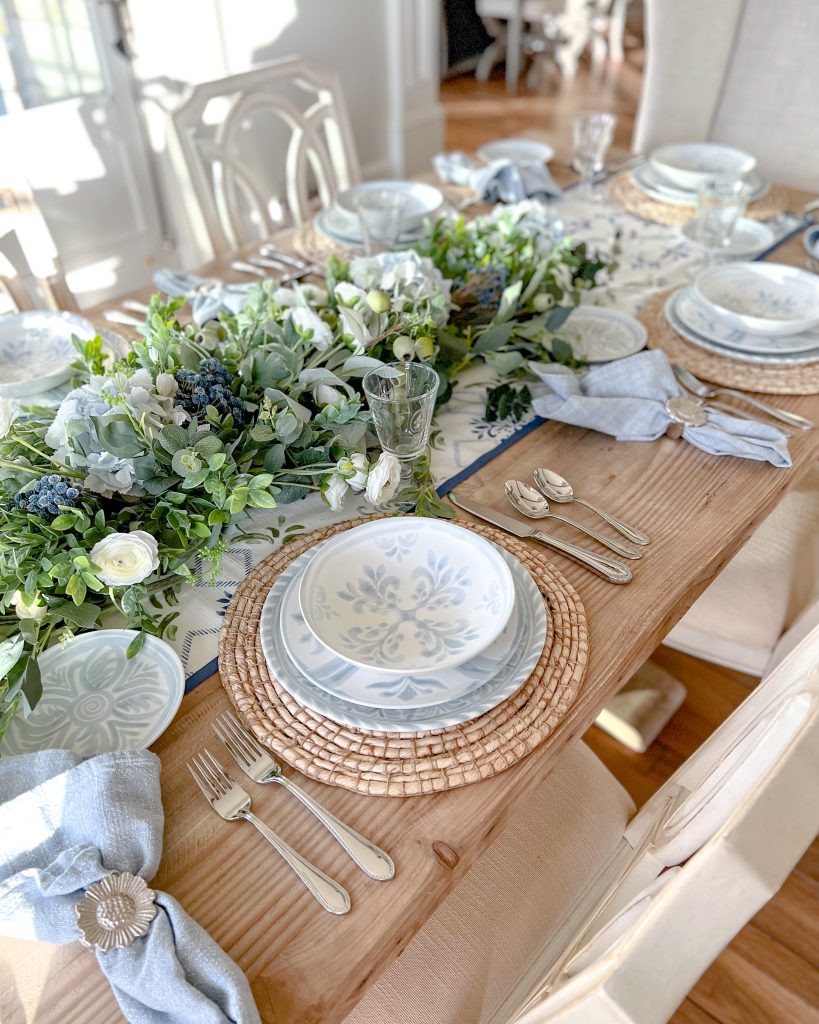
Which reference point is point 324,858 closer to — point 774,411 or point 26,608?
point 26,608

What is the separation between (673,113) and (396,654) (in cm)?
173

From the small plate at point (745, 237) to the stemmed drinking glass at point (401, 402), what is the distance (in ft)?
2.49

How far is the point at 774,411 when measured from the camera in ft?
3.21

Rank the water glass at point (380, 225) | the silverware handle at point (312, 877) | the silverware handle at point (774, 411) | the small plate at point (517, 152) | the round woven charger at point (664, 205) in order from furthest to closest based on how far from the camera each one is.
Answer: the small plate at point (517, 152) → the round woven charger at point (664, 205) → the water glass at point (380, 225) → the silverware handle at point (774, 411) → the silverware handle at point (312, 877)

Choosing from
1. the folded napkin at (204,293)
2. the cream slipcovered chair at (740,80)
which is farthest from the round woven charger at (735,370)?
the cream slipcovered chair at (740,80)

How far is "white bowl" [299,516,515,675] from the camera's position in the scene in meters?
0.67

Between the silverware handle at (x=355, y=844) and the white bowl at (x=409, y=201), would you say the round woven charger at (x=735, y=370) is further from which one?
the silverware handle at (x=355, y=844)

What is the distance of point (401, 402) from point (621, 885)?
466 millimetres

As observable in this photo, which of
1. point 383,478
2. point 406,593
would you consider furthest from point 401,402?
point 406,593

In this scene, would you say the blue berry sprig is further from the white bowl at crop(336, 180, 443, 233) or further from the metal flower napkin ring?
the white bowl at crop(336, 180, 443, 233)

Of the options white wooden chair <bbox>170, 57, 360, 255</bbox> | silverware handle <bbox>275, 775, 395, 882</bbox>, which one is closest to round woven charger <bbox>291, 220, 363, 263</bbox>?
white wooden chair <bbox>170, 57, 360, 255</bbox>

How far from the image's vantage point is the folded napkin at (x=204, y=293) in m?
1.10

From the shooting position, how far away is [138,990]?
482mm

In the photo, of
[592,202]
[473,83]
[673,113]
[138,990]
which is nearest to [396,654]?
[138,990]
